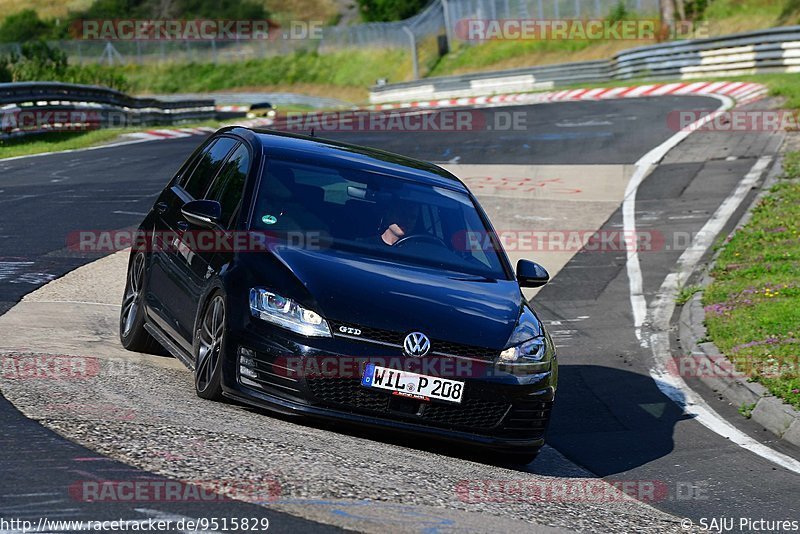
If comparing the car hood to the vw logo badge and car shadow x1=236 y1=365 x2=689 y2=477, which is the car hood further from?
car shadow x1=236 y1=365 x2=689 y2=477

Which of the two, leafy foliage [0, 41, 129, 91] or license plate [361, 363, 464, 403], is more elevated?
license plate [361, 363, 464, 403]

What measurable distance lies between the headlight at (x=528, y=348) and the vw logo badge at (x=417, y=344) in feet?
1.46

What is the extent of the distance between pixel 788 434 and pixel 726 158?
1352 cm

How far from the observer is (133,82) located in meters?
76.4

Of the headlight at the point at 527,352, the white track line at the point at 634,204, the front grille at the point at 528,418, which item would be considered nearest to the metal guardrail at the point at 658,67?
the white track line at the point at 634,204

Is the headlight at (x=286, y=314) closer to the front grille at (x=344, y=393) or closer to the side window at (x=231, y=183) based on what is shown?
the front grille at (x=344, y=393)

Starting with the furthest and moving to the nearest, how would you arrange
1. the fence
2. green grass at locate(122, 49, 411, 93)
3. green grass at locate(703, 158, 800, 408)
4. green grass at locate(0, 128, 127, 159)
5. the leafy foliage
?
green grass at locate(122, 49, 411, 93)
the fence
the leafy foliage
green grass at locate(0, 128, 127, 159)
green grass at locate(703, 158, 800, 408)

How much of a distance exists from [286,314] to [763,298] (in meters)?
6.80

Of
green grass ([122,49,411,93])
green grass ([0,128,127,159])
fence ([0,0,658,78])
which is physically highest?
green grass ([0,128,127,159])

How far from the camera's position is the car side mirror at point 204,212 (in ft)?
25.3

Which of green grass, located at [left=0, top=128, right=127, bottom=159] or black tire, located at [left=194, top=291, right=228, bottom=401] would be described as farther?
green grass, located at [left=0, top=128, right=127, bottom=159]

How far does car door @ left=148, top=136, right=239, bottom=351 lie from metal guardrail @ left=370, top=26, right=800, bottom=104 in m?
29.0

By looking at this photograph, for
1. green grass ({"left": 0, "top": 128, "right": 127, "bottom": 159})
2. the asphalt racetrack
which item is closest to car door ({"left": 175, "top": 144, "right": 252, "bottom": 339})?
the asphalt racetrack

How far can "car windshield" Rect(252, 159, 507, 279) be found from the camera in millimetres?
7723
